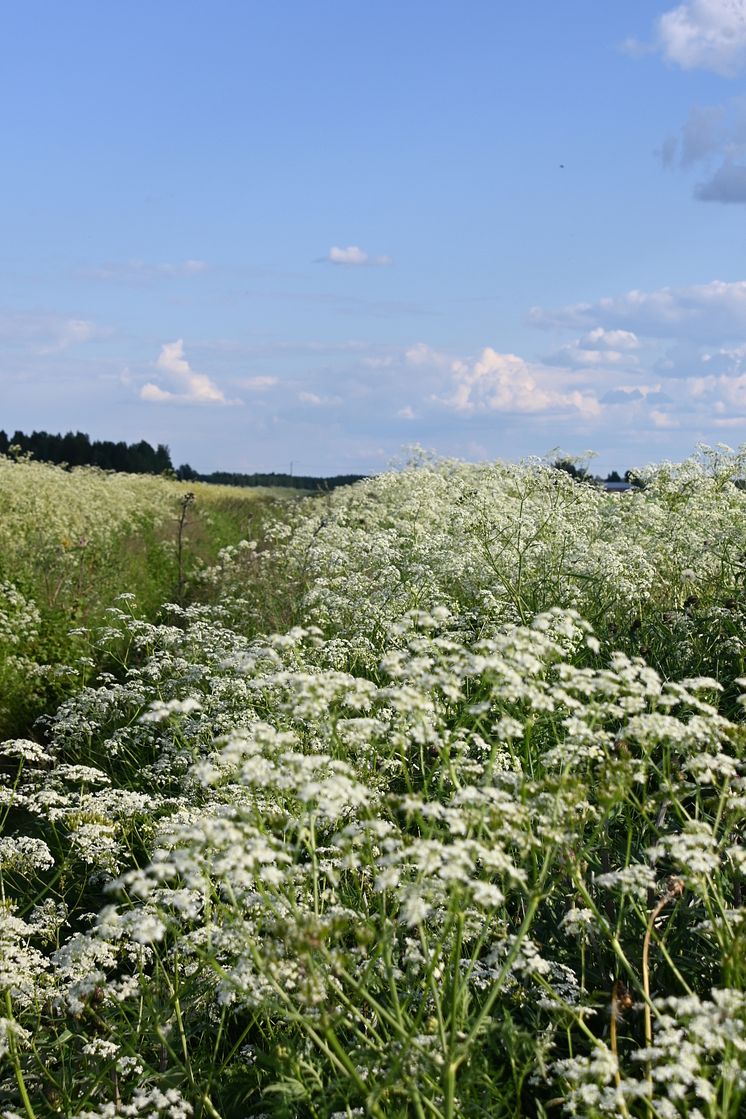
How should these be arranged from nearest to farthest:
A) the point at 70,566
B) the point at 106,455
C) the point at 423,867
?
the point at 423,867
the point at 70,566
the point at 106,455

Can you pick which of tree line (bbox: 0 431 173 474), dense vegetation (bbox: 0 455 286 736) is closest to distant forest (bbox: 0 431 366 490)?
tree line (bbox: 0 431 173 474)

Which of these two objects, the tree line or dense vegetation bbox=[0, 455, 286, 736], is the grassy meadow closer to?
dense vegetation bbox=[0, 455, 286, 736]

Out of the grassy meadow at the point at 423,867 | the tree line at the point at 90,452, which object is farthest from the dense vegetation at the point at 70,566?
the tree line at the point at 90,452

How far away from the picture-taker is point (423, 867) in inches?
122

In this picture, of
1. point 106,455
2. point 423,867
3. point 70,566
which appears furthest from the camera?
point 106,455

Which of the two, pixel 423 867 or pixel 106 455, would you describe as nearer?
pixel 423 867

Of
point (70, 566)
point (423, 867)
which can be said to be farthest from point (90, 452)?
point (423, 867)

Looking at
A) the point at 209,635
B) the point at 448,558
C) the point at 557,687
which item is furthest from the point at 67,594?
the point at 557,687

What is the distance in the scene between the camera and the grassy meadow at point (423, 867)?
3.33 meters

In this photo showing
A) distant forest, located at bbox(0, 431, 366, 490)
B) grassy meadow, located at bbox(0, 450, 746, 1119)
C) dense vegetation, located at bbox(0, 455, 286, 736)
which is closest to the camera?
grassy meadow, located at bbox(0, 450, 746, 1119)

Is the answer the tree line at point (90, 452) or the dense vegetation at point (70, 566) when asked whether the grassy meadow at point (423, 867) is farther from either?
the tree line at point (90, 452)

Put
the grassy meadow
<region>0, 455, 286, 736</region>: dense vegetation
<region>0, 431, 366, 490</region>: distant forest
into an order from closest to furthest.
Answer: the grassy meadow
<region>0, 455, 286, 736</region>: dense vegetation
<region>0, 431, 366, 490</region>: distant forest

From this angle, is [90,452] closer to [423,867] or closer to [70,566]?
[70,566]

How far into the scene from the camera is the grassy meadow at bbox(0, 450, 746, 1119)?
131 inches
